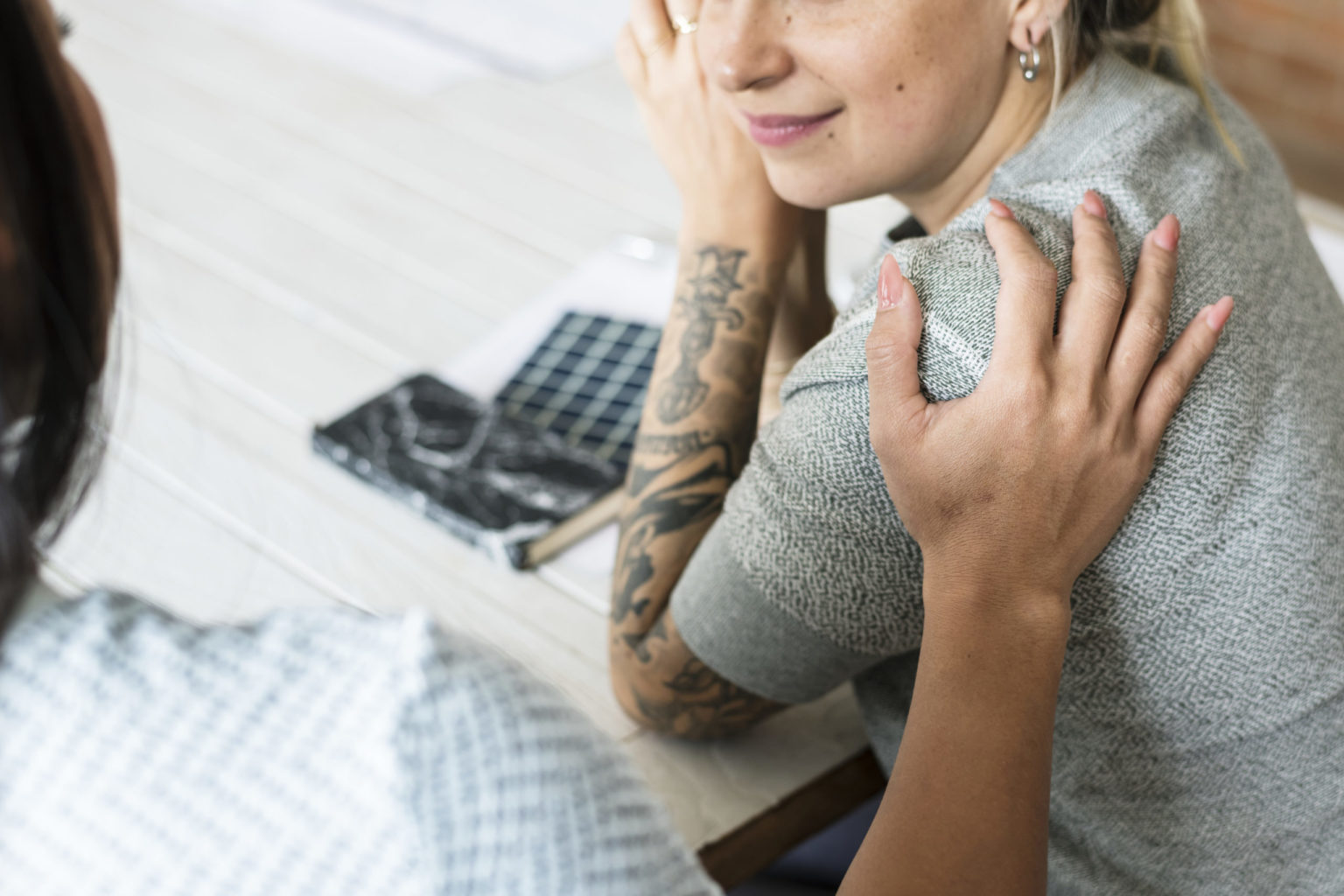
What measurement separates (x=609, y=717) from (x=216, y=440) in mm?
577

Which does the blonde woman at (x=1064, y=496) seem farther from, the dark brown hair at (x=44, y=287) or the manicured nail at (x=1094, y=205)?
the dark brown hair at (x=44, y=287)

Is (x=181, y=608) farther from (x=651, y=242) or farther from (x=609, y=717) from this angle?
(x=651, y=242)

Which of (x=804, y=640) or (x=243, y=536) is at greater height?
(x=804, y=640)

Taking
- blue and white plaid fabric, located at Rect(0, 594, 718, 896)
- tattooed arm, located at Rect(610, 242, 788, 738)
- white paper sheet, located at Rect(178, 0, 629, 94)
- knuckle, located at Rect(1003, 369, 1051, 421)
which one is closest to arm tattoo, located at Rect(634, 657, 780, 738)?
tattooed arm, located at Rect(610, 242, 788, 738)

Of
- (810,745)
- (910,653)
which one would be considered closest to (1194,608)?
(910,653)

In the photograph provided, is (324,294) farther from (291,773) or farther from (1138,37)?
(291,773)

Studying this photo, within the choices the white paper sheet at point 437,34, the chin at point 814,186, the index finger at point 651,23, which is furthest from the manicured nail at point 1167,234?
the white paper sheet at point 437,34

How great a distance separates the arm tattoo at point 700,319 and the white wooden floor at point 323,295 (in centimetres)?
21

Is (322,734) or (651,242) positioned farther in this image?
(651,242)

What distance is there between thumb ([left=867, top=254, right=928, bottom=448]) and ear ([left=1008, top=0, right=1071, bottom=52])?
0.25m

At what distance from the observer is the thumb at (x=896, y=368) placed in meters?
0.69

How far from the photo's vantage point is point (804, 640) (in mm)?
801

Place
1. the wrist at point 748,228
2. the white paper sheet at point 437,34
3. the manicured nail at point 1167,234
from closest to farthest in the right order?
the manicured nail at point 1167,234 < the wrist at point 748,228 < the white paper sheet at point 437,34

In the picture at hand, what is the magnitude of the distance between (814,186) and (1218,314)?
0.35m
